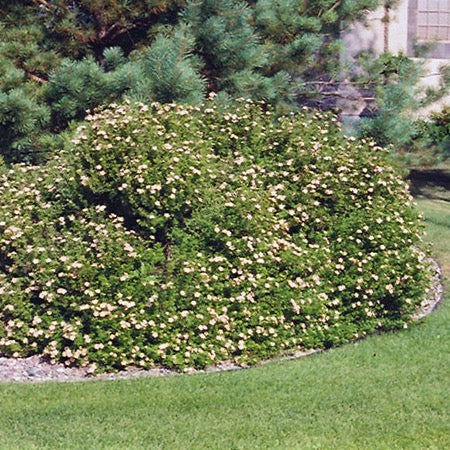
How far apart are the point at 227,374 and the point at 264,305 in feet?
2.46

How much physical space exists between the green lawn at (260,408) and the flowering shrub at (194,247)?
0.42 meters

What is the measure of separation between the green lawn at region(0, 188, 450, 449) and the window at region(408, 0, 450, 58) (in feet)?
33.2

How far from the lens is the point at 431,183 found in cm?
1266

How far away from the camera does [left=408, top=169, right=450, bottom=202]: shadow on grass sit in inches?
464

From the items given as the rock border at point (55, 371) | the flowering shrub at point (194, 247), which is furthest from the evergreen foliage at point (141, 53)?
the rock border at point (55, 371)

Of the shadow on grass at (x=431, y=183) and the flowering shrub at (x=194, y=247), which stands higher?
the flowering shrub at (x=194, y=247)

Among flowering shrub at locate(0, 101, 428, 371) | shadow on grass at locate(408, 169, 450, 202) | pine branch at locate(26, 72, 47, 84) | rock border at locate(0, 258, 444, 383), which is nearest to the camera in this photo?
rock border at locate(0, 258, 444, 383)

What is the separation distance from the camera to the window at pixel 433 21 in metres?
14.6

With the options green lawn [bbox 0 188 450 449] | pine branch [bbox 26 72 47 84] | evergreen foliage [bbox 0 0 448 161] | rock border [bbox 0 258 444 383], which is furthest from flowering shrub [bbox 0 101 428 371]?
pine branch [bbox 26 72 47 84]

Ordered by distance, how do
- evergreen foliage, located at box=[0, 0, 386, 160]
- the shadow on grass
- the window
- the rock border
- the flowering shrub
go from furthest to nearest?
the window, the shadow on grass, evergreen foliage, located at box=[0, 0, 386, 160], the flowering shrub, the rock border

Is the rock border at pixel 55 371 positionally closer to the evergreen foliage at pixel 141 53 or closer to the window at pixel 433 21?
the evergreen foliage at pixel 141 53

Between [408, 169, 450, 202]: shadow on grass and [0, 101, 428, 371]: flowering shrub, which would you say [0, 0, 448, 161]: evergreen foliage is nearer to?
[0, 101, 428, 371]: flowering shrub

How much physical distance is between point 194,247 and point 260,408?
180cm

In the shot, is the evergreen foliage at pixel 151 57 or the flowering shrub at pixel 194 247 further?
the evergreen foliage at pixel 151 57
